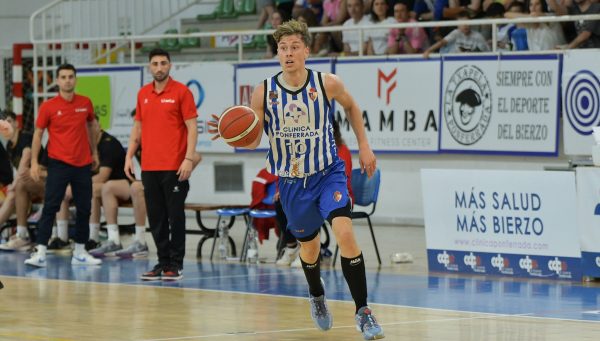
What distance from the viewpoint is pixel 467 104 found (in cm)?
1833

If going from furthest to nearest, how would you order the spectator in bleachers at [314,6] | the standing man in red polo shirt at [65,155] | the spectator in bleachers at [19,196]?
the spectator in bleachers at [314,6] → the spectator in bleachers at [19,196] → the standing man in red polo shirt at [65,155]

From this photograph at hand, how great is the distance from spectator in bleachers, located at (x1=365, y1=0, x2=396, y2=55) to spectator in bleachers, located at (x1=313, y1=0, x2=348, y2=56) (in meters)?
0.66

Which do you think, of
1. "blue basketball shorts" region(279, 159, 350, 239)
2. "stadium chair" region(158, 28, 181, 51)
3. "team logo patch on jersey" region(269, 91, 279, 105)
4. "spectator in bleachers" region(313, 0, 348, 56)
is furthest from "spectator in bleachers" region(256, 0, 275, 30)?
"blue basketball shorts" region(279, 159, 350, 239)

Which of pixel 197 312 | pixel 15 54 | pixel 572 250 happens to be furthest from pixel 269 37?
pixel 197 312

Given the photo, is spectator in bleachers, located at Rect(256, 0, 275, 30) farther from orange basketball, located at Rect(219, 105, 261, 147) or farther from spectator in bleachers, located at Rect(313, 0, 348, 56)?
orange basketball, located at Rect(219, 105, 261, 147)

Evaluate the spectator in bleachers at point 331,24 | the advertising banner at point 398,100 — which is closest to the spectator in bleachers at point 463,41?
the advertising banner at point 398,100

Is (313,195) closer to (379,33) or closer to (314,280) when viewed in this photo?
(314,280)

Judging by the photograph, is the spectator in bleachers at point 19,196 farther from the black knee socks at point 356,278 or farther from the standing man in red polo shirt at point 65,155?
the black knee socks at point 356,278

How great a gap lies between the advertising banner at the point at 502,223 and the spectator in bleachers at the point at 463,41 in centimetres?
530

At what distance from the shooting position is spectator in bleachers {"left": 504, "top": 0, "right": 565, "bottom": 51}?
1752cm

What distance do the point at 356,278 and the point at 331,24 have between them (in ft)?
41.4

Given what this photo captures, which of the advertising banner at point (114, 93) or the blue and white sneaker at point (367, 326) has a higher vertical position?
the advertising banner at point (114, 93)

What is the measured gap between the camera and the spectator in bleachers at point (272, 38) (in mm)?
20922

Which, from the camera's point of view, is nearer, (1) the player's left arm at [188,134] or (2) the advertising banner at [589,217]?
(2) the advertising banner at [589,217]
